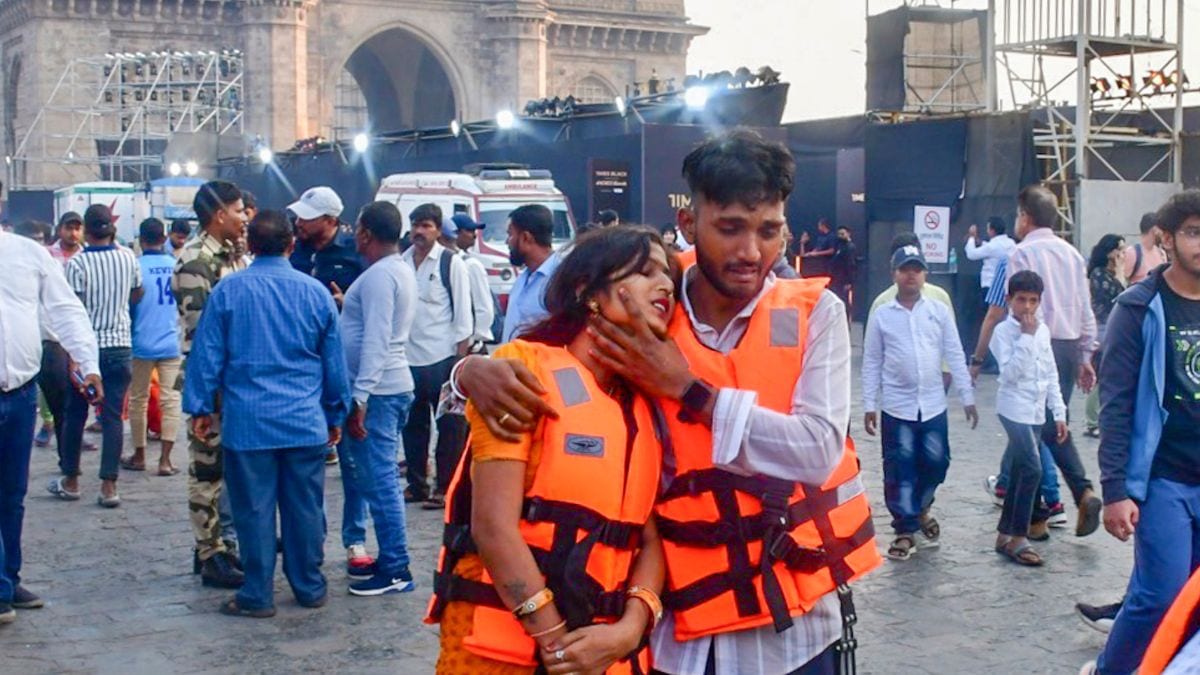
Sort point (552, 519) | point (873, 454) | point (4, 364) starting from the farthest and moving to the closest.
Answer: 1. point (873, 454)
2. point (4, 364)
3. point (552, 519)

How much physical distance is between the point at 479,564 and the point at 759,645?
1.87 feet

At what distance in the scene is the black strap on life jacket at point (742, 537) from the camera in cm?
285

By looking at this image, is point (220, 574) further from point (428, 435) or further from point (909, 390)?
point (909, 390)

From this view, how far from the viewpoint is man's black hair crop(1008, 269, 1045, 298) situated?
7434mm

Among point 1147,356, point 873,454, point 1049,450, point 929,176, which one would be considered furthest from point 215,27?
point 1147,356

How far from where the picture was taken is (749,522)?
113 inches

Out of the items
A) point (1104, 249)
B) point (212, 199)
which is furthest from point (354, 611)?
point (1104, 249)

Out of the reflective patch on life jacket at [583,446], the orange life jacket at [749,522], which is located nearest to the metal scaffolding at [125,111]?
the orange life jacket at [749,522]

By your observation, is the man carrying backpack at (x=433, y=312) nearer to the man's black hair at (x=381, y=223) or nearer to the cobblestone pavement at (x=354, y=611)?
the cobblestone pavement at (x=354, y=611)

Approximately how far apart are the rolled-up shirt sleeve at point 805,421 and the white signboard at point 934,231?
15.6 m

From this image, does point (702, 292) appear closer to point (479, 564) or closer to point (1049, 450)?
point (479, 564)

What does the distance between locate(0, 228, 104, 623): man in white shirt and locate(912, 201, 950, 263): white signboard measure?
13.1 m

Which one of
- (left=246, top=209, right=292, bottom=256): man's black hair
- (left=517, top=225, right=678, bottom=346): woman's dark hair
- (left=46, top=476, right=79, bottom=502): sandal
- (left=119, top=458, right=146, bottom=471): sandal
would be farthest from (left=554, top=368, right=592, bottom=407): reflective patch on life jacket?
(left=119, top=458, right=146, bottom=471): sandal

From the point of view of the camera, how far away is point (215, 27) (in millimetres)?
44188
